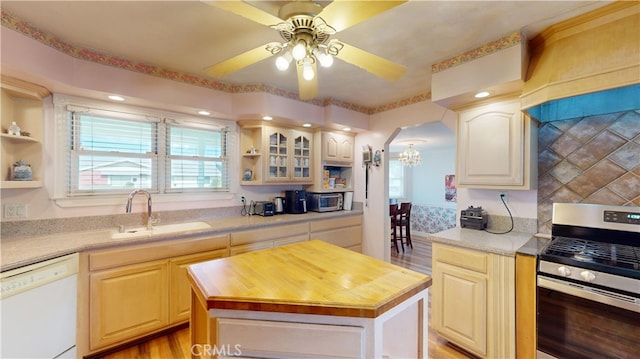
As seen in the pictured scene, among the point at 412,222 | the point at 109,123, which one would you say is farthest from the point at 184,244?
the point at 412,222

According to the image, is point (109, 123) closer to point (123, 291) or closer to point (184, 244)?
point (184, 244)

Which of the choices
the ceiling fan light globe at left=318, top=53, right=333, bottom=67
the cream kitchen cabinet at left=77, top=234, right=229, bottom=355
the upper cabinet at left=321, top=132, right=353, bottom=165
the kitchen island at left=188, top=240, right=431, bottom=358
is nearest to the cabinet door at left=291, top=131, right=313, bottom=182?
the upper cabinet at left=321, top=132, right=353, bottom=165

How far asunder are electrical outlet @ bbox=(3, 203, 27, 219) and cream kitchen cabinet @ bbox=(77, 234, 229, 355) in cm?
73

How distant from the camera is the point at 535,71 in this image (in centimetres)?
175

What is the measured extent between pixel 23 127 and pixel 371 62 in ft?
8.91

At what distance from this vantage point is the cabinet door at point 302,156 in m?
3.39

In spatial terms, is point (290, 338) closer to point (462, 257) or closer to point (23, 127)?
point (462, 257)

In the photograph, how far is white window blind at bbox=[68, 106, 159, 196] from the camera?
7.37 feet

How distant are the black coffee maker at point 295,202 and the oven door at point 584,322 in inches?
96.8

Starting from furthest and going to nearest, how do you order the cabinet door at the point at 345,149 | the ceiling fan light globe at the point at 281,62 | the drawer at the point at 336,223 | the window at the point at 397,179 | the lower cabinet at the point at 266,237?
the window at the point at 397,179
the cabinet door at the point at 345,149
the drawer at the point at 336,223
the lower cabinet at the point at 266,237
the ceiling fan light globe at the point at 281,62

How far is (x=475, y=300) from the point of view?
72.7 inches

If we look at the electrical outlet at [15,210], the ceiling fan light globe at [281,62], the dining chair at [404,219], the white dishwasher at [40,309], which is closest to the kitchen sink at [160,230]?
the white dishwasher at [40,309]

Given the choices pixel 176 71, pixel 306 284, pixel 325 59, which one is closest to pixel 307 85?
pixel 325 59

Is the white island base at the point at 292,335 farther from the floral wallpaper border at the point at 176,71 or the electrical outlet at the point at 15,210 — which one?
the electrical outlet at the point at 15,210
